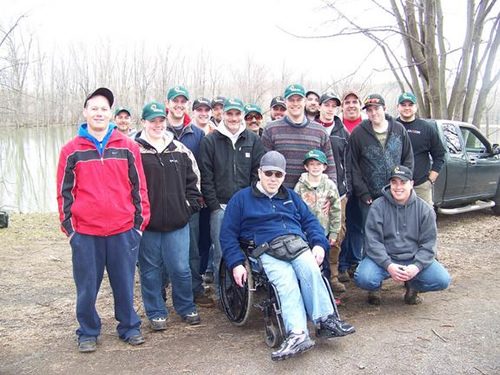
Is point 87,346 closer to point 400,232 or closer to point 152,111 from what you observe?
point 152,111

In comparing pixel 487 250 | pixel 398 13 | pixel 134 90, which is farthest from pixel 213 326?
pixel 134 90

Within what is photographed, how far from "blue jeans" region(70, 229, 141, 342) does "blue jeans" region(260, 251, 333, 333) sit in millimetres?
984

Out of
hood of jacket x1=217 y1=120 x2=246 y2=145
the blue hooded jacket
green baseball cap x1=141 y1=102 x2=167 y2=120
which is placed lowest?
the blue hooded jacket

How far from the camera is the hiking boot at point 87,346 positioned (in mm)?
3355

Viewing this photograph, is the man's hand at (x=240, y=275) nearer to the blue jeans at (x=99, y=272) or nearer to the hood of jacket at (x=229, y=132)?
the blue jeans at (x=99, y=272)

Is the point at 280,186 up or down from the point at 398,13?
down

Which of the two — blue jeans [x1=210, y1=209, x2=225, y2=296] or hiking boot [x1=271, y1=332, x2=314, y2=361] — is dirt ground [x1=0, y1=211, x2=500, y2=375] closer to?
hiking boot [x1=271, y1=332, x2=314, y2=361]

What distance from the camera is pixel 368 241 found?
4070 millimetres

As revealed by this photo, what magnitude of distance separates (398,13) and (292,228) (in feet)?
23.4

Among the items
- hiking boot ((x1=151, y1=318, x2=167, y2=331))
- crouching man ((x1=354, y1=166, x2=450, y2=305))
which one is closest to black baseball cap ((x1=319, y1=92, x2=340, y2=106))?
crouching man ((x1=354, y1=166, x2=450, y2=305))

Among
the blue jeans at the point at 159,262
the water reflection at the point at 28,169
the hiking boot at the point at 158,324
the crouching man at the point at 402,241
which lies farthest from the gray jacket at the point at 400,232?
the water reflection at the point at 28,169

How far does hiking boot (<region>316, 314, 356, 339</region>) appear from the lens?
323cm

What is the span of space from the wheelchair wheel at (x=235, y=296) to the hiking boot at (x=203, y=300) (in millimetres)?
409

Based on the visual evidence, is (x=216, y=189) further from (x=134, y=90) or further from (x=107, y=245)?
(x=134, y=90)
